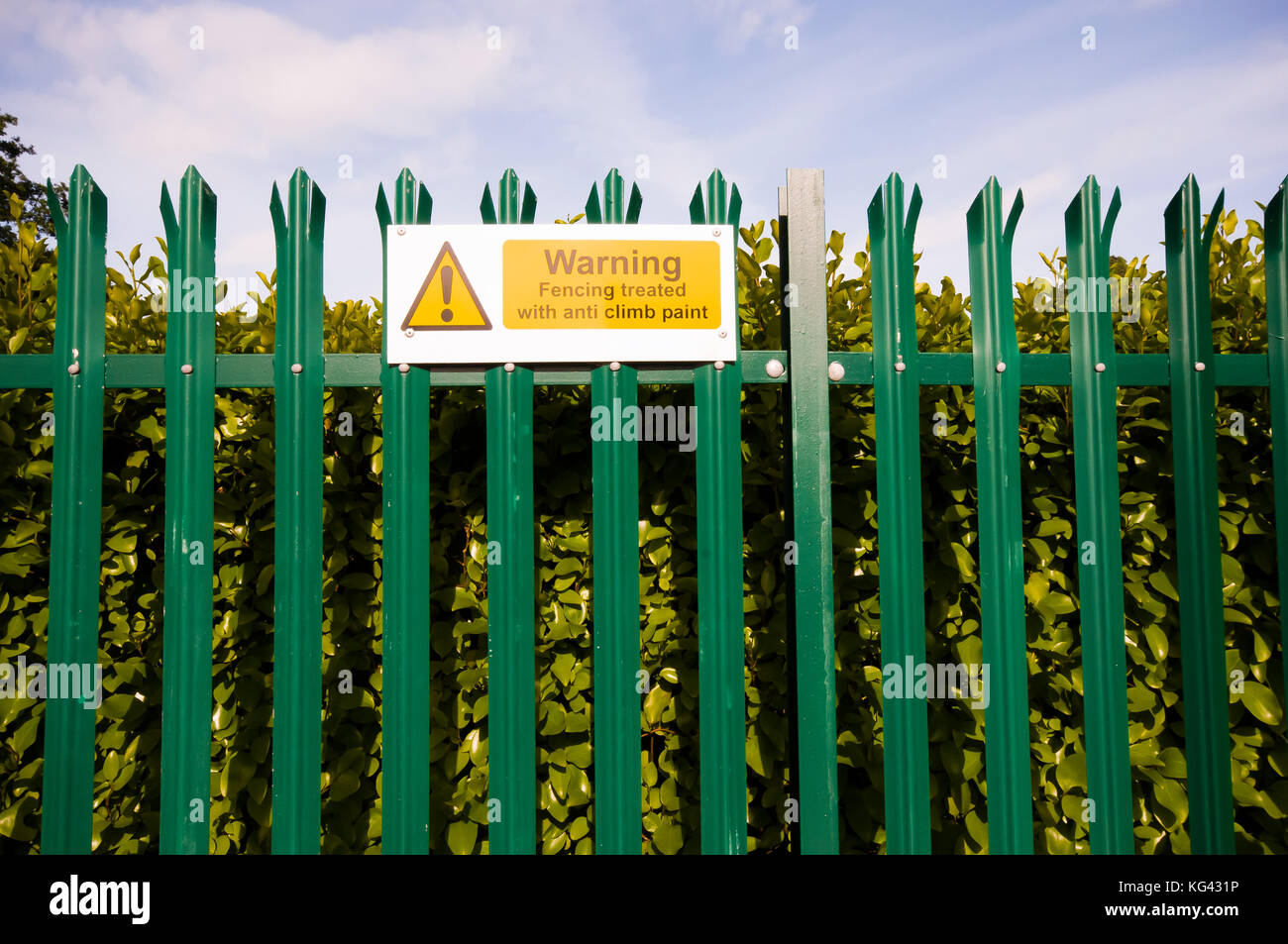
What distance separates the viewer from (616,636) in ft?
6.73

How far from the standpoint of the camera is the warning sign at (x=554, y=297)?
2098mm

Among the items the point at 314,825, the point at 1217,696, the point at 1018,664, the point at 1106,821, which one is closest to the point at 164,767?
the point at 314,825

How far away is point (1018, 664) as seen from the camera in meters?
2.08

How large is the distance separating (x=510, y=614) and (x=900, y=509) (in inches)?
47.9

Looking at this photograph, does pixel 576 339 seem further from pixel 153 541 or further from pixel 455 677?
pixel 153 541

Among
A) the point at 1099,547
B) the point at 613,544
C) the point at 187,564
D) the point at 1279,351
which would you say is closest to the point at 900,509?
the point at 1099,547

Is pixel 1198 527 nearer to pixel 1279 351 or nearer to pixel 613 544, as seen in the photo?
pixel 1279 351

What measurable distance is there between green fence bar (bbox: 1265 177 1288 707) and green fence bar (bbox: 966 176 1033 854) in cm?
87

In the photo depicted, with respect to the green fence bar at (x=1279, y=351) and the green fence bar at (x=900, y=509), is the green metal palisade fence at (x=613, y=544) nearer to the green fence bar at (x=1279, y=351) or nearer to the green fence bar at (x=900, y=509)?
the green fence bar at (x=900, y=509)

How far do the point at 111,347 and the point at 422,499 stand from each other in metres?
1.39

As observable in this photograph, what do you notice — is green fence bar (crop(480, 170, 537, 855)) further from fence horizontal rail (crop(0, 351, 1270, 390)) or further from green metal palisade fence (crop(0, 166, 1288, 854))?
fence horizontal rail (crop(0, 351, 1270, 390))

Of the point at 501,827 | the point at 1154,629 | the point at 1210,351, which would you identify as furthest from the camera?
the point at 1154,629

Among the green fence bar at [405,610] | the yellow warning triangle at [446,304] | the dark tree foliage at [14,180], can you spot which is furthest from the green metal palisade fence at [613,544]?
the dark tree foliage at [14,180]

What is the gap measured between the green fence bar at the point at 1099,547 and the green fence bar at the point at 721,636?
1.06 meters
